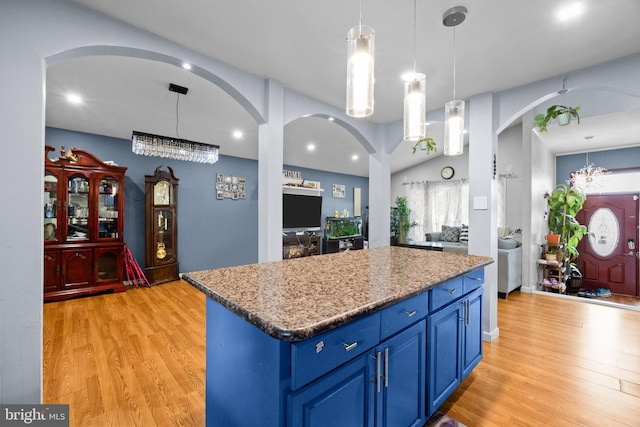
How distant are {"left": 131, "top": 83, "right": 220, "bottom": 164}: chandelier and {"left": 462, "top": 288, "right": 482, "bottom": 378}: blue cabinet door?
10.3 ft

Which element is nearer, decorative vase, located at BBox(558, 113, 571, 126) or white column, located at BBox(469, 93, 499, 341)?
decorative vase, located at BBox(558, 113, 571, 126)

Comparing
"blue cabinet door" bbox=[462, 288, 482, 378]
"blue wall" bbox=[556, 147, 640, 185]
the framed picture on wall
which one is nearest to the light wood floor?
"blue cabinet door" bbox=[462, 288, 482, 378]

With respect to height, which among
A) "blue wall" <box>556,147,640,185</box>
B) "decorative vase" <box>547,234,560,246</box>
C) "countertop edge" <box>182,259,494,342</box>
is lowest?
"decorative vase" <box>547,234,560,246</box>

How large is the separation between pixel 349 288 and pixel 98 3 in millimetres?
2170

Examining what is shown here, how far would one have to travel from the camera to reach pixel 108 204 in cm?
399

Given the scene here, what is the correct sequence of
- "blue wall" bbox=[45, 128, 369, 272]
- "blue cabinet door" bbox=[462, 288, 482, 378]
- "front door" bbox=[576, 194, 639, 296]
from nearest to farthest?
"blue cabinet door" bbox=[462, 288, 482, 378], "blue wall" bbox=[45, 128, 369, 272], "front door" bbox=[576, 194, 639, 296]

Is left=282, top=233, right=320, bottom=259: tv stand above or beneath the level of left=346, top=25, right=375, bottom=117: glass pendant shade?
beneath

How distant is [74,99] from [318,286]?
3.78 m

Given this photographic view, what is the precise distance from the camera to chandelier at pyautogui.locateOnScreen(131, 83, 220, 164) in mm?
2971

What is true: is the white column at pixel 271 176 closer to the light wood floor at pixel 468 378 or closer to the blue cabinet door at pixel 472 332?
the light wood floor at pixel 468 378

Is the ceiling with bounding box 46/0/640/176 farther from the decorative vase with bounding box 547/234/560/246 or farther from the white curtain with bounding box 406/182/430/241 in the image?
Result: the white curtain with bounding box 406/182/430/241

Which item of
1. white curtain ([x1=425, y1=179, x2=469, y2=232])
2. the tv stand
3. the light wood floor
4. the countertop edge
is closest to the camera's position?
the countertop edge

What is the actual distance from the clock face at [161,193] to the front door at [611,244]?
7511mm

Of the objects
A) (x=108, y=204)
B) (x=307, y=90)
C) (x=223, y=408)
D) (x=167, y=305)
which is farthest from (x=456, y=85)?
(x=108, y=204)
